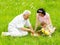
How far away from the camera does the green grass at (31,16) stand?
10710 mm

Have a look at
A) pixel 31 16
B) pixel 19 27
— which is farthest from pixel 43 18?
pixel 31 16

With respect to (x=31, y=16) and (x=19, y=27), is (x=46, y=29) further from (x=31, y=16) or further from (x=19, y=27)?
(x=31, y=16)

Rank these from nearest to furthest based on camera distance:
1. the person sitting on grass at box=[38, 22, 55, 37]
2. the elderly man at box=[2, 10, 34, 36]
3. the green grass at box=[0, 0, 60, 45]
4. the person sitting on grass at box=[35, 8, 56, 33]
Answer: the green grass at box=[0, 0, 60, 45] → the elderly man at box=[2, 10, 34, 36] → the person sitting on grass at box=[38, 22, 55, 37] → the person sitting on grass at box=[35, 8, 56, 33]

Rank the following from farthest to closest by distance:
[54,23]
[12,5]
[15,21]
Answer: [12,5] < [54,23] < [15,21]

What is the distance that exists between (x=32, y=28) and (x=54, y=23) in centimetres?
131

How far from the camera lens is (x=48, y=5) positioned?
15727mm

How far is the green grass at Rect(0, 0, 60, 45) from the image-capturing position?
35.1 feet

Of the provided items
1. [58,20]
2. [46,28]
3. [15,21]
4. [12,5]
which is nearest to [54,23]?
[58,20]

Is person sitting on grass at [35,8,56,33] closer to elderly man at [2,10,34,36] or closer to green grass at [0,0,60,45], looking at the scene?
green grass at [0,0,60,45]

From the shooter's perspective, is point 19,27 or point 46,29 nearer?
point 19,27

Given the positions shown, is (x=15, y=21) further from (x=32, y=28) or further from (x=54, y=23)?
(x=54, y=23)

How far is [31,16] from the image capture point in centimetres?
1359

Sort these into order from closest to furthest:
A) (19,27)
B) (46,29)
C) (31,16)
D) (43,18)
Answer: (19,27) < (46,29) < (43,18) < (31,16)

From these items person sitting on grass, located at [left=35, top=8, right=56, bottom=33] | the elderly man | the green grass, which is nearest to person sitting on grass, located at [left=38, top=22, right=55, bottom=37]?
person sitting on grass, located at [left=35, top=8, right=56, bottom=33]
